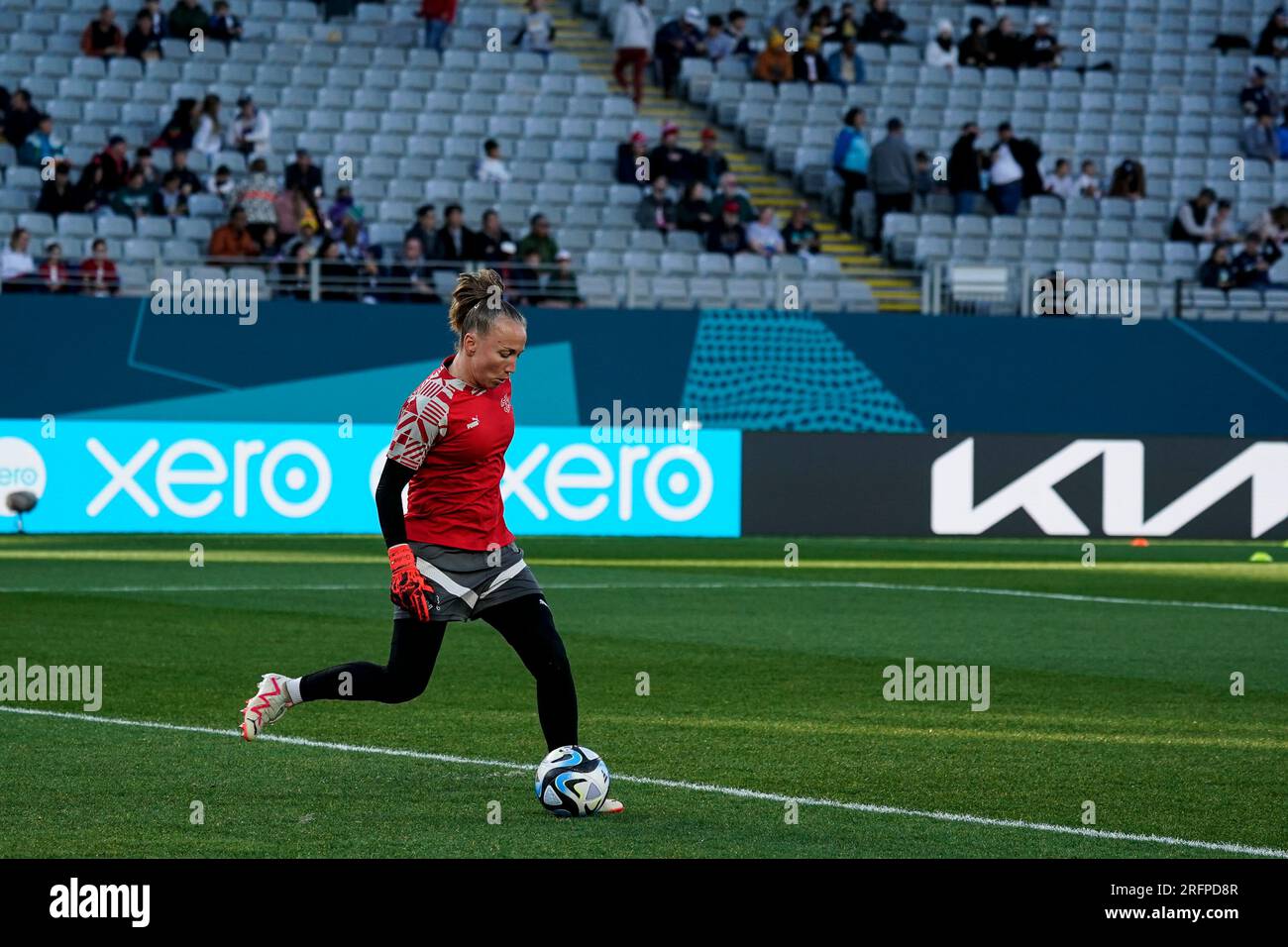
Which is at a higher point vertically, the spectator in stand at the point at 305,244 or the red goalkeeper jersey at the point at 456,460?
the spectator in stand at the point at 305,244

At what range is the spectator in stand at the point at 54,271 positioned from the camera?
24578 mm

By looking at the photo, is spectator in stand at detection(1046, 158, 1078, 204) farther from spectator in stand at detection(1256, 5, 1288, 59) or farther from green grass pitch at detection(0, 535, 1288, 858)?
green grass pitch at detection(0, 535, 1288, 858)

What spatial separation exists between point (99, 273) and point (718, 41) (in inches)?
447

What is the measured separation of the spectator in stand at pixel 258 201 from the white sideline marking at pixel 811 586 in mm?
8743

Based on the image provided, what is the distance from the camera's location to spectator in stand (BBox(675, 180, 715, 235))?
2759cm

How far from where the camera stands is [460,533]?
782 centimetres

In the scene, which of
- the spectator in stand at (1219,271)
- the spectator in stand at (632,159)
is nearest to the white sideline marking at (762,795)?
the spectator in stand at (632,159)

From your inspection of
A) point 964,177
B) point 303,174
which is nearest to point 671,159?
point 964,177

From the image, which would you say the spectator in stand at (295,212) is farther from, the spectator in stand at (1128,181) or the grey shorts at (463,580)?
the grey shorts at (463,580)

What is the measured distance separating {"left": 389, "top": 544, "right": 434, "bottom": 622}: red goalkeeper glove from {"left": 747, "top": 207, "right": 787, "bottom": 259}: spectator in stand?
66.6 ft

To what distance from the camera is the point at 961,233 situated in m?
28.6

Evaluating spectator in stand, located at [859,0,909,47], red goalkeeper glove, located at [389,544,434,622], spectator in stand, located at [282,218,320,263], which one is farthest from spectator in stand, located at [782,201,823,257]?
red goalkeeper glove, located at [389,544,434,622]

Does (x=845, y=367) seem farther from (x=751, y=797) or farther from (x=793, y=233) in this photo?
(x=751, y=797)

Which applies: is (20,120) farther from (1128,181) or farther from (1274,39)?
(1274,39)
